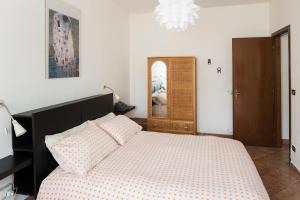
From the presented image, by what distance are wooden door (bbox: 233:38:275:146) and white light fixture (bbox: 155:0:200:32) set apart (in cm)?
243

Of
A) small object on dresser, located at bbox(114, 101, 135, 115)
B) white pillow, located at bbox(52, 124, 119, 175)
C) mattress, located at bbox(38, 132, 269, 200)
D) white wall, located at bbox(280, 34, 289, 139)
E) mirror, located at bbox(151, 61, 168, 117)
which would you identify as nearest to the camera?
mattress, located at bbox(38, 132, 269, 200)

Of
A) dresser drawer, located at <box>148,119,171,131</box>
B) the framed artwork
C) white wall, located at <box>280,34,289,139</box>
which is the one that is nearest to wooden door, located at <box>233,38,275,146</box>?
white wall, located at <box>280,34,289,139</box>

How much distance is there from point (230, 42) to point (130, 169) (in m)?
3.56

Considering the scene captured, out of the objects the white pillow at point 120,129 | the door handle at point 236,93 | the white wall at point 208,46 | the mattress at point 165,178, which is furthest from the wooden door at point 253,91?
the white pillow at point 120,129

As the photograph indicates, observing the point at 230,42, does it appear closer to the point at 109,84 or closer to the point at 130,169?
the point at 109,84

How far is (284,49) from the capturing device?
429 cm

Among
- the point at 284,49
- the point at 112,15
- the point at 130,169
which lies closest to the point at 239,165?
the point at 130,169

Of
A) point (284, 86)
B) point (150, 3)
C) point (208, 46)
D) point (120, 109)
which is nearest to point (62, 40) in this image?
point (120, 109)

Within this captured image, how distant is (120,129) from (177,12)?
146 cm

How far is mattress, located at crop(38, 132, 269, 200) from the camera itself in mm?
1752

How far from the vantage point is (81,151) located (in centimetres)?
216

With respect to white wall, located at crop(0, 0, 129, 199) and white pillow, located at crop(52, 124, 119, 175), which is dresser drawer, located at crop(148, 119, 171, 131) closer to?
white wall, located at crop(0, 0, 129, 199)

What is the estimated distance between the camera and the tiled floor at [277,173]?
2.73 metres

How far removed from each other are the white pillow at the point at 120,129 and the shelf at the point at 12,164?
91cm
